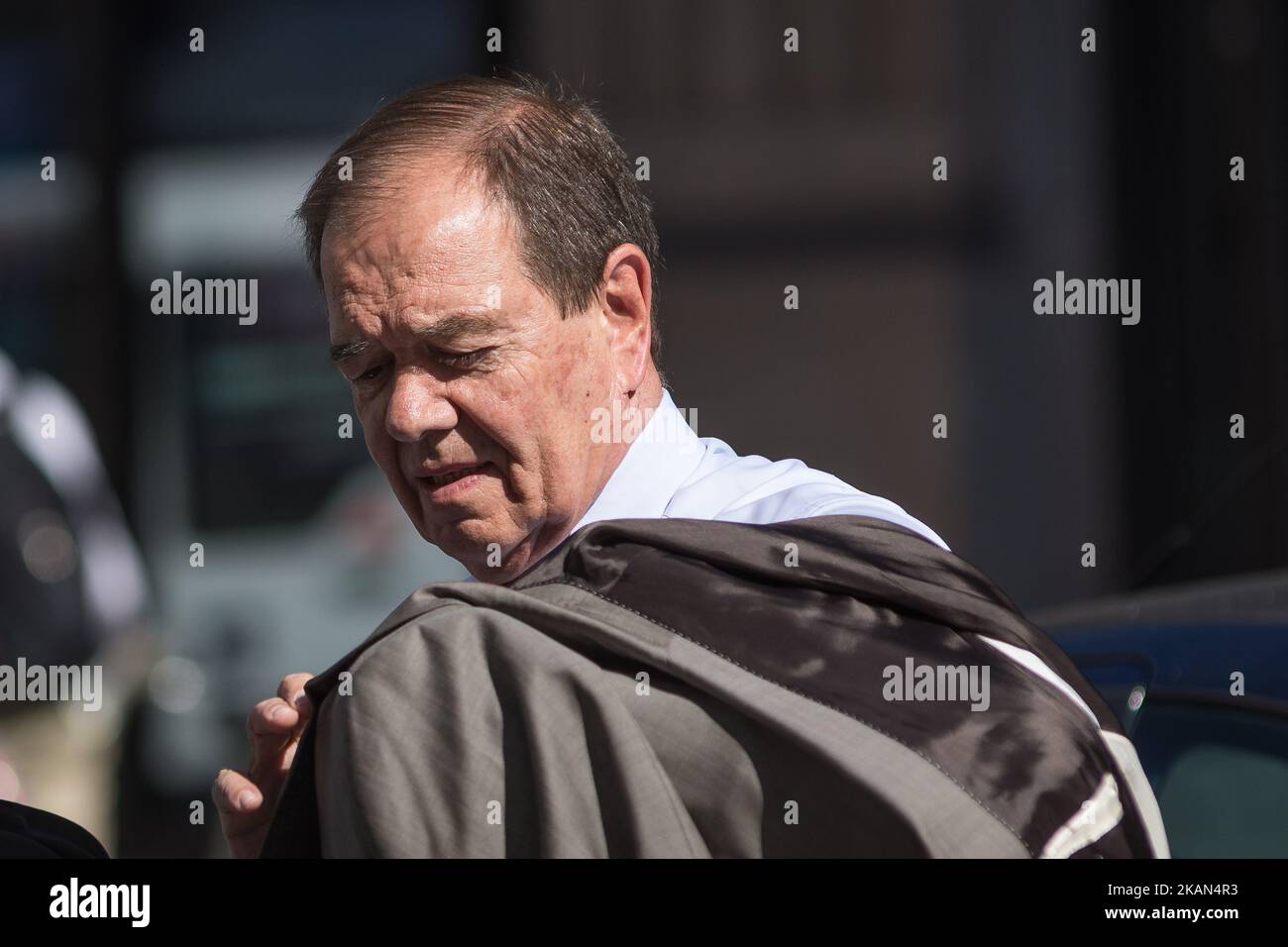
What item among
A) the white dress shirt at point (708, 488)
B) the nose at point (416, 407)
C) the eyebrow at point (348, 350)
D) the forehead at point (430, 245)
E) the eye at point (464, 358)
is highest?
the forehead at point (430, 245)

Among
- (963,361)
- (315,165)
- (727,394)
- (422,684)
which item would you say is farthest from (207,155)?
(422,684)

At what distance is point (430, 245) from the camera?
5.82 feet

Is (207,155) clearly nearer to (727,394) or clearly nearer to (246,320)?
(246,320)

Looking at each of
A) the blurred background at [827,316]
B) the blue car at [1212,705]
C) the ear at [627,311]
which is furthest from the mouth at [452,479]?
the blurred background at [827,316]

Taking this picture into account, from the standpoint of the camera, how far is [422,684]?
4.42 ft

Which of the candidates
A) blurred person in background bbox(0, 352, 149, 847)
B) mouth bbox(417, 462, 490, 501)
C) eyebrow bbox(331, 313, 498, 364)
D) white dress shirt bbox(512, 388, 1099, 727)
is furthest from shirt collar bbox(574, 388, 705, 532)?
blurred person in background bbox(0, 352, 149, 847)

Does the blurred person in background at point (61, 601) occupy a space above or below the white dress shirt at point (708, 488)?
below

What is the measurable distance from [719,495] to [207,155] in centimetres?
590

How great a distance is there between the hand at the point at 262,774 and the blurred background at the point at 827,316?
4.59m

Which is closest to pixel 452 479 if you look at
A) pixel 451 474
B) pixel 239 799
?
pixel 451 474

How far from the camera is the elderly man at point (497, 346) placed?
5.88 ft

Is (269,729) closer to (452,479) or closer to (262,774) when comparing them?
(262,774)

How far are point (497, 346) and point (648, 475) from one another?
9.9 inches

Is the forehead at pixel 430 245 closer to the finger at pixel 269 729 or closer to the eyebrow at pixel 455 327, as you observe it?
Answer: the eyebrow at pixel 455 327
